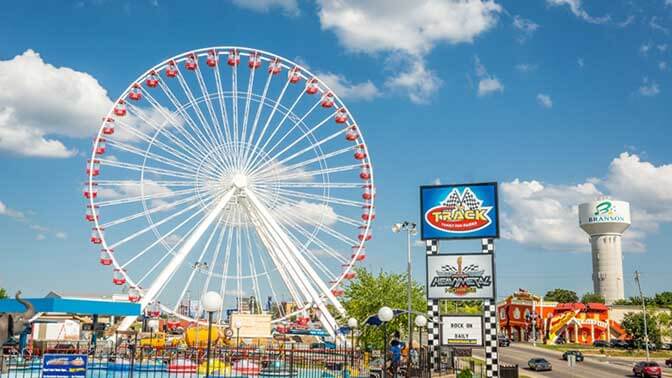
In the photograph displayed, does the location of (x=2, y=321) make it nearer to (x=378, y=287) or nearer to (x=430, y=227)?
(x=430, y=227)

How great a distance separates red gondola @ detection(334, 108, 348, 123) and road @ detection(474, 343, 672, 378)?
70.7 ft

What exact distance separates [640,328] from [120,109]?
63.4 metres

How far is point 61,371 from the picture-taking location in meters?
20.6

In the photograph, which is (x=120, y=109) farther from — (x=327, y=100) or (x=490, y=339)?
(x=490, y=339)

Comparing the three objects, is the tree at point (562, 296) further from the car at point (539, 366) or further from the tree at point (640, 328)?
the car at point (539, 366)

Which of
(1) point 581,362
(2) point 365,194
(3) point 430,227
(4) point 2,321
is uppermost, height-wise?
(2) point 365,194

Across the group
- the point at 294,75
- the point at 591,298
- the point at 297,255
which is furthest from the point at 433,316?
the point at 591,298

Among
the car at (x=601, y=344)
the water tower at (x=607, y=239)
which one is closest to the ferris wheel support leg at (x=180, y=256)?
the car at (x=601, y=344)

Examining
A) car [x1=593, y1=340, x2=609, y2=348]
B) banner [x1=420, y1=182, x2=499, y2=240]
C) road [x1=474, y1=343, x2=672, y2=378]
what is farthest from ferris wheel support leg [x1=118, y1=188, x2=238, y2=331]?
car [x1=593, y1=340, x2=609, y2=348]

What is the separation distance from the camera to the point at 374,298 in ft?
162

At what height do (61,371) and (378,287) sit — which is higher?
(378,287)

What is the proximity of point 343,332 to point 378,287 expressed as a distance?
166 inches

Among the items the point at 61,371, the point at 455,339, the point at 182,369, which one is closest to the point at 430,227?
the point at 455,339

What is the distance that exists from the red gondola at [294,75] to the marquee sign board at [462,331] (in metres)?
24.6
